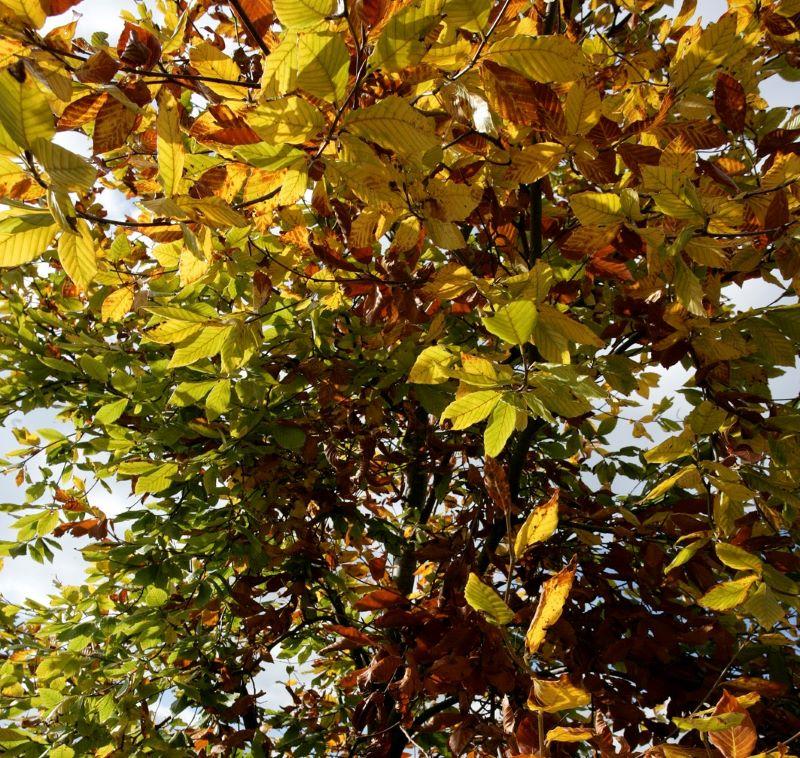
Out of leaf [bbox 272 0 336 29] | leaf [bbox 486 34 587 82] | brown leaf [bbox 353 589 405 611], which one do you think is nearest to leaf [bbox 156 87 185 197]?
leaf [bbox 272 0 336 29]

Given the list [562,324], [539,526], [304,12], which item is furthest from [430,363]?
[304,12]

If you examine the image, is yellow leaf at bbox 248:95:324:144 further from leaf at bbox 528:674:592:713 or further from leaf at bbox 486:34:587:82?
leaf at bbox 528:674:592:713

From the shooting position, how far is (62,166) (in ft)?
2.72

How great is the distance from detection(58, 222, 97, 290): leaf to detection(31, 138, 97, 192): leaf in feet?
0.35

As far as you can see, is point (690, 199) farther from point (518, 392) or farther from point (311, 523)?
point (311, 523)

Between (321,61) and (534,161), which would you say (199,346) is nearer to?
(321,61)

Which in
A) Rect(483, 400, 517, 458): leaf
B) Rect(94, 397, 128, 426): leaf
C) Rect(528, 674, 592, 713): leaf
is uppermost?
Rect(483, 400, 517, 458): leaf

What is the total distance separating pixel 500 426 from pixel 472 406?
84 mm

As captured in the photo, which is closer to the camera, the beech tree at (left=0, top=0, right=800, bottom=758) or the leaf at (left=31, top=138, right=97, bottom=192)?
the leaf at (left=31, top=138, right=97, bottom=192)

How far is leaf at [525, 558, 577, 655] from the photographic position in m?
1.13

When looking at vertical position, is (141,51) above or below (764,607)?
above

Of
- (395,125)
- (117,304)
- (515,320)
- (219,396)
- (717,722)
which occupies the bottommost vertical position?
(717,722)

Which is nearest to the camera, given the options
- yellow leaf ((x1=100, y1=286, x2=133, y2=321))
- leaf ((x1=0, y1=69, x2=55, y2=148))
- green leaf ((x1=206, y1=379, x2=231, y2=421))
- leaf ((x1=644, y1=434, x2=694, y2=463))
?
leaf ((x1=0, y1=69, x2=55, y2=148))

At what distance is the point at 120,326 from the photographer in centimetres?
371
